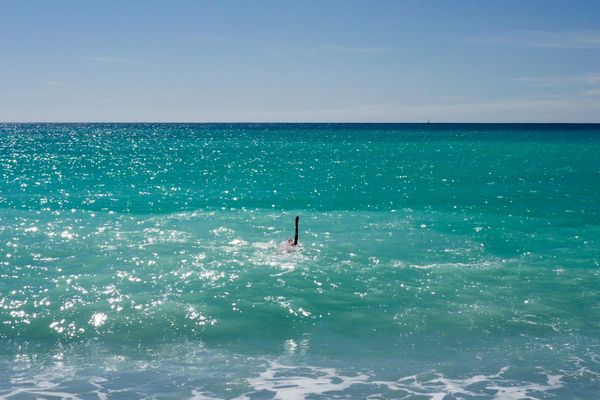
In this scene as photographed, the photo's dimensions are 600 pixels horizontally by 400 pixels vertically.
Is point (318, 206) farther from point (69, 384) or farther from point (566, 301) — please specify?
point (69, 384)

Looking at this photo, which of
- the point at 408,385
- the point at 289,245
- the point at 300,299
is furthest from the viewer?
the point at 289,245

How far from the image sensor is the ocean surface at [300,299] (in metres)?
15.2

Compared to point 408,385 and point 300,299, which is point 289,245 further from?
point 408,385

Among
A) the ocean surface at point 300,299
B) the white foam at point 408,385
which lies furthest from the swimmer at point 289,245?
the white foam at point 408,385

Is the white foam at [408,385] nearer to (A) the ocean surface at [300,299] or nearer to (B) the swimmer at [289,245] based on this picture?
(A) the ocean surface at [300,299]

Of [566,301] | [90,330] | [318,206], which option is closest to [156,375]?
[90,330]

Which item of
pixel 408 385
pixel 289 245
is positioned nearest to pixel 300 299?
pixel 408 385

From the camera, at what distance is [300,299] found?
22078mm

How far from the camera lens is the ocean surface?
15234mm

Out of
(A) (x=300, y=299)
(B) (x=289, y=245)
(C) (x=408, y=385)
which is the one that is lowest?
(C) (x=408, y=385)

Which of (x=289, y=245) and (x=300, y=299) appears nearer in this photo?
(x=300, y=299)

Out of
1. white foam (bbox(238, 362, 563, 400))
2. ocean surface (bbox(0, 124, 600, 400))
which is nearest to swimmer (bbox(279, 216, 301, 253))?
ocean surface (bbox(0, 124, 600, 400))

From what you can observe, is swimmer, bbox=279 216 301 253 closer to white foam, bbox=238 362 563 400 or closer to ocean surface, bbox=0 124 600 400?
ocean surface, bbox=0 124 600 400

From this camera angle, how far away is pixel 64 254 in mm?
28719
